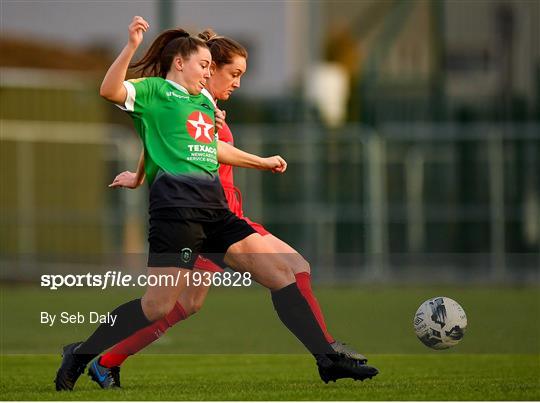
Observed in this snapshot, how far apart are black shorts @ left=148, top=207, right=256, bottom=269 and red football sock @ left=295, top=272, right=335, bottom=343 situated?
0.77 meters

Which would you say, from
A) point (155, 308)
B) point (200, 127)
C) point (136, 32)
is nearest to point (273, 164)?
point (200, 127)

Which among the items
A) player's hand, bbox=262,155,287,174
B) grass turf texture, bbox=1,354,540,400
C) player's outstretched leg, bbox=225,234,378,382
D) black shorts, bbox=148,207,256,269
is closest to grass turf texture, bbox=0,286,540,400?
grass turf texture, bbox=1,354,540,400

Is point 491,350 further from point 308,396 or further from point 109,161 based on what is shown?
point 109,161

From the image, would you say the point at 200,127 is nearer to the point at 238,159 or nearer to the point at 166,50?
the point at 238,159

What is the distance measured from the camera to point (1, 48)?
37.4 metres

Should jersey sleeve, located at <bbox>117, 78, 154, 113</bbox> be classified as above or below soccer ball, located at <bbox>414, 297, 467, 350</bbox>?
above

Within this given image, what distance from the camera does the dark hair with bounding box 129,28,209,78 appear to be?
24.9ft

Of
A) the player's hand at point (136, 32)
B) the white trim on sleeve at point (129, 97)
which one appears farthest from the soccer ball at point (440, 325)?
the player's hand at point (136, 32)

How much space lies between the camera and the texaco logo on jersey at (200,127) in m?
7.47

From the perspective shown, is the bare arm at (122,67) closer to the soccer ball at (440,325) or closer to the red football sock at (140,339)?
the red football sock at (140,339)

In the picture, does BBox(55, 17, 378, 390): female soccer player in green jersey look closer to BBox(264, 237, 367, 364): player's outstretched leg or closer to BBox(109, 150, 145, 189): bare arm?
BBox(264, 237, 367, 364): player's outstretched leg

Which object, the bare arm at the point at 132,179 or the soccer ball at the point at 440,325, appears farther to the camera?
the soccer ball at the point at 440,325

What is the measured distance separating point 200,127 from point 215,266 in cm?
77

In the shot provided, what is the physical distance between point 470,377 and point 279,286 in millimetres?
1714
